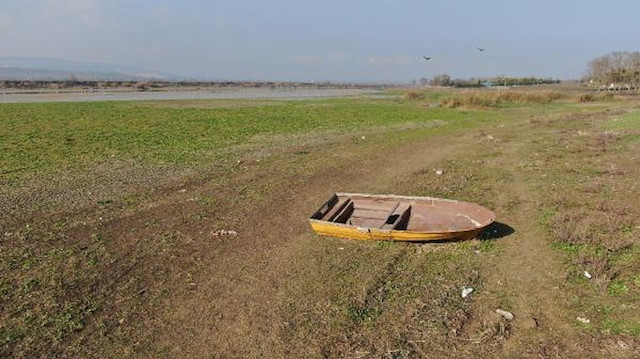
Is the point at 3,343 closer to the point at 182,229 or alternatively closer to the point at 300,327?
the point at 300,327

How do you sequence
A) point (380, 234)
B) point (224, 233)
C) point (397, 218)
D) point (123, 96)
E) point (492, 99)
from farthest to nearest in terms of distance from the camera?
point (123, 96), point (492, 99), point (224, 233), point (397, 218), point (380, 234)

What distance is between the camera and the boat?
33.9 ft

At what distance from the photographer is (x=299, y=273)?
959 centimetres

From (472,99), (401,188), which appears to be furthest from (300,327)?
(472,99)

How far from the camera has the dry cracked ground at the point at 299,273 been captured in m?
7.24

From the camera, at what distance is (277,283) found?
9156 millimetres

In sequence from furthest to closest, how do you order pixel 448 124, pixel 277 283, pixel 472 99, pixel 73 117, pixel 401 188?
pixel 472 99, pixel 73 117, pixel 448 124, pixel 401 188, pixel 277 283

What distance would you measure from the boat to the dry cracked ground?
0.38 metres

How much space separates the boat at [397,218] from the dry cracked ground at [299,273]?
0.38 metres

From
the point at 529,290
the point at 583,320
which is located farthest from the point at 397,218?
the point at 583,320

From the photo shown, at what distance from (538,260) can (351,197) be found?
4760mm

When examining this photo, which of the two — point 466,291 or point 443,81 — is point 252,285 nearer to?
point 466,291

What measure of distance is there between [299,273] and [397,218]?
302cm

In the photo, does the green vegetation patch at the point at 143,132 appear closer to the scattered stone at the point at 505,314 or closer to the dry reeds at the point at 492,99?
the dry reeds at the point at 492,99
